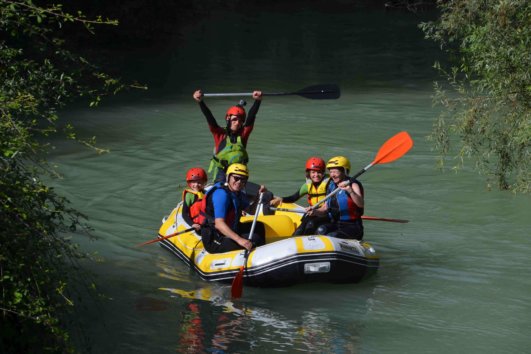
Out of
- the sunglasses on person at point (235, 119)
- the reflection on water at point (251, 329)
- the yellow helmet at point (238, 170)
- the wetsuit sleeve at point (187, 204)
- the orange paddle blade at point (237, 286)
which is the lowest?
the reflection on water at point (251, 329)

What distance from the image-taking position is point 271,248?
7676 mm

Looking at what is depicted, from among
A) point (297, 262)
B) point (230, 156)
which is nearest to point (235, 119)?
point (230, 156)

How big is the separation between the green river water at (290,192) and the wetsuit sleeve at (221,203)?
590 mm

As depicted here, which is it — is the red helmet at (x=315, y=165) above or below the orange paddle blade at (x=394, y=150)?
below

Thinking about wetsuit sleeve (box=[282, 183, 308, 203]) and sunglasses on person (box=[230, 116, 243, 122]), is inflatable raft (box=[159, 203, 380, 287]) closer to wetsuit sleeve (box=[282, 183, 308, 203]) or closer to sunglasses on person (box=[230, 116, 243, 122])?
wetsuit sleeve (box=[282, 183, 308, 203])

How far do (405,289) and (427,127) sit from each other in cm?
733

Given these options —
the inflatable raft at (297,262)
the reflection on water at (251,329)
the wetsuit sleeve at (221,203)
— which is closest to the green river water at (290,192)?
the reflection on water at (251,329)

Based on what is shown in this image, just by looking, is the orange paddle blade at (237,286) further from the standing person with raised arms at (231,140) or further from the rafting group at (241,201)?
the standing person with raised arms at (231,140)

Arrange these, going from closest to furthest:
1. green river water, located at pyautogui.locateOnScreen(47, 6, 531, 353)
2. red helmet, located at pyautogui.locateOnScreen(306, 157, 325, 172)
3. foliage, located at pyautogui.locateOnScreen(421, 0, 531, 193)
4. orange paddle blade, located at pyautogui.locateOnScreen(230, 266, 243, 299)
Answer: green river water, located at pyautogui.locateOnScreen(47, 6, 531, 353) < orange paddle blade, located at pyautogui.locateOnScreen(230, 266, 243, 299) < red helmet, located at pyautogui.locateOnScreen(306, 157, 325, 172) < foliage, located at pyautogui.locateOnScreen(421, 0, 531, 193)

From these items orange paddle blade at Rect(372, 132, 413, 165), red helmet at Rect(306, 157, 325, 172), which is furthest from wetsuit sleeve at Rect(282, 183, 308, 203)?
orange paddle blade at Rect(372, 132, 413, 165)

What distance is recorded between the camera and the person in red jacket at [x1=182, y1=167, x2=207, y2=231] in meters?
8.77

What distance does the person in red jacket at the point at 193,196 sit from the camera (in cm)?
877

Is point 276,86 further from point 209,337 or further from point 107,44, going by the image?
→ point 209,337

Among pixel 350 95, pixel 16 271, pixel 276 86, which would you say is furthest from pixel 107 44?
pixel 16 271
